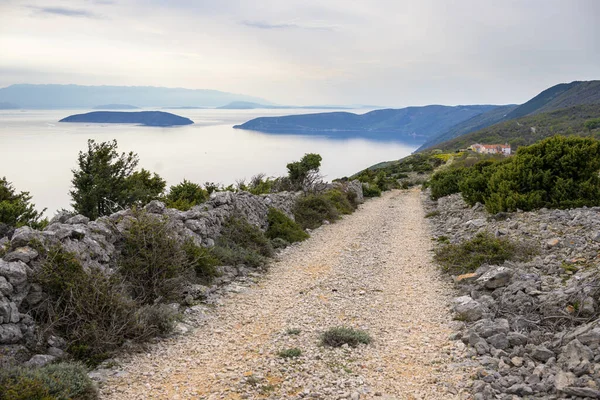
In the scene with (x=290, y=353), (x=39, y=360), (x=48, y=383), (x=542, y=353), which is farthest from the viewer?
(x=290, y=353)

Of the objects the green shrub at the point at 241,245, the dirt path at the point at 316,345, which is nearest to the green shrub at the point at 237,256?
the green shrub at the point at 241,245

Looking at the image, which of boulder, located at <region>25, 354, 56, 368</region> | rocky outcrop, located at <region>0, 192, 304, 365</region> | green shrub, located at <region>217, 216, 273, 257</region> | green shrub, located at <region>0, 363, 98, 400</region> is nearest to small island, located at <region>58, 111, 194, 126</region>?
green shrub, located at <region>217, 216, 273, 257</region>

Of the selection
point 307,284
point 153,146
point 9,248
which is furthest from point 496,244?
point 153,146

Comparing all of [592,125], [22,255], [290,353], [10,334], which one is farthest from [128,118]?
[290,353]

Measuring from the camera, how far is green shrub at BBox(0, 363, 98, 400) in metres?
4.04

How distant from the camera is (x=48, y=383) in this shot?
433 centimetres

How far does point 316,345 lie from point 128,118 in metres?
127

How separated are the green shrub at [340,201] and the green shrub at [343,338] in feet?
47.2

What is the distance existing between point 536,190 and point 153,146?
72.0 m

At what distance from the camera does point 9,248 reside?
597 cm

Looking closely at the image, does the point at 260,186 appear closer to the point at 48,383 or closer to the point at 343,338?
the point at 343,338

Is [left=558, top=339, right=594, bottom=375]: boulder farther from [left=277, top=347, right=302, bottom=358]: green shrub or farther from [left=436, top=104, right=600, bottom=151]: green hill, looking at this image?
[left=436, top=104, right=600, bottom=151]: green hill

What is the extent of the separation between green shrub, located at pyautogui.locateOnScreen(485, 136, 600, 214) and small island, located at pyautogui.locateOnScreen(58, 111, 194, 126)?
11345 centimetres

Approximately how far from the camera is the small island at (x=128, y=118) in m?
110
